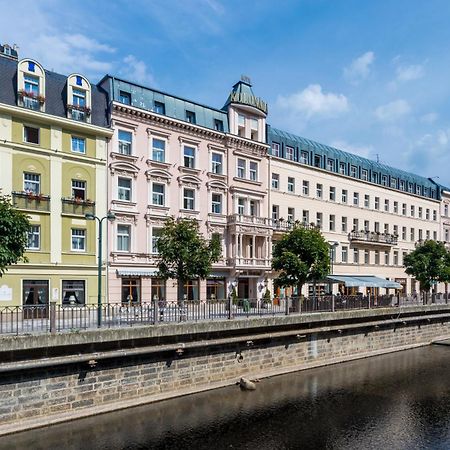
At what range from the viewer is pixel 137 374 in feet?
56.6

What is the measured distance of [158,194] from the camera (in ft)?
109

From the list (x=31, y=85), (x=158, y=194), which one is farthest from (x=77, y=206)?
(x=31, y=85)

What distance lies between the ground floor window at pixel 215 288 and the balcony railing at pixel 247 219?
4936mm

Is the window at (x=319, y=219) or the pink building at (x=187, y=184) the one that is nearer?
the pink building at (x=187, y=184)

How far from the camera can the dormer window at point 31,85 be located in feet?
88.9

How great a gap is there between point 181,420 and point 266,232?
2390 cm

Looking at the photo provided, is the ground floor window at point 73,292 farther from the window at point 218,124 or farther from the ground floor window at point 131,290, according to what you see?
the window at point 218,124

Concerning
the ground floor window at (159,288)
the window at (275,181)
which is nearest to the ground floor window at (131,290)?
the ground floor window at (159,288)

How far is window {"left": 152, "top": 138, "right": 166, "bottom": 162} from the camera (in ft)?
108

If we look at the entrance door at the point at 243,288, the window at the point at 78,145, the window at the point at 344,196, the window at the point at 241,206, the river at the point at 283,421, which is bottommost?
the river at the point at 283,421

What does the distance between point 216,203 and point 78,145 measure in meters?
12.0

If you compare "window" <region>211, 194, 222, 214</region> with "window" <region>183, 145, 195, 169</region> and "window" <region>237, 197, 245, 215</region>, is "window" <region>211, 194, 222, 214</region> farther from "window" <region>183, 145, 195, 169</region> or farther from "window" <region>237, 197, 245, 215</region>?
"window" <region>183, 145, 195, 169</region>

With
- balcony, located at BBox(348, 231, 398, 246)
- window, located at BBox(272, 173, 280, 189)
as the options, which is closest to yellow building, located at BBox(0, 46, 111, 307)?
window, located at BBox(272, 173, 280, 189)

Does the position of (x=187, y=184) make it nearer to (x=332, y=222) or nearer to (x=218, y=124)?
(x=218, y=124)
